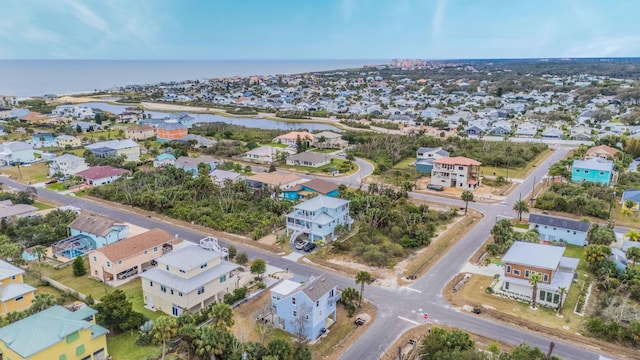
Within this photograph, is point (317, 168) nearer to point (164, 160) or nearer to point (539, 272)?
point (164, 160)

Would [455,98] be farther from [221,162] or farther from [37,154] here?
[37,154]

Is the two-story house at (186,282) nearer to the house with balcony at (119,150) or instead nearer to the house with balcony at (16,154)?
the house with balcony at (119,150)

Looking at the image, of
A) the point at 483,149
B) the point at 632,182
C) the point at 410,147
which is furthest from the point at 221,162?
the point at 632,182

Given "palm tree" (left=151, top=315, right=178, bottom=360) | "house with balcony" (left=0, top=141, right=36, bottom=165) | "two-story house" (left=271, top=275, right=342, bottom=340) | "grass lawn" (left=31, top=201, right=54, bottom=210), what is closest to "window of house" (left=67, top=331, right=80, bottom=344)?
"palm tree" (left=151, top=315, right=178, bottom=360)

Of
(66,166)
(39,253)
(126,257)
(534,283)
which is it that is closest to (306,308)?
(534,283)

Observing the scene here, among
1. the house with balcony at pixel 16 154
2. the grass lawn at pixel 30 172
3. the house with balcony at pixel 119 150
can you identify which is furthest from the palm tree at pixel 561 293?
the house with balcony at pixel 16 154

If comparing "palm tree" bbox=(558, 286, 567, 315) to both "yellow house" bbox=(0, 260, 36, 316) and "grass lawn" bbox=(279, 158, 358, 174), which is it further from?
"grass lawn" bbox=(279, 158, 358, 174)
